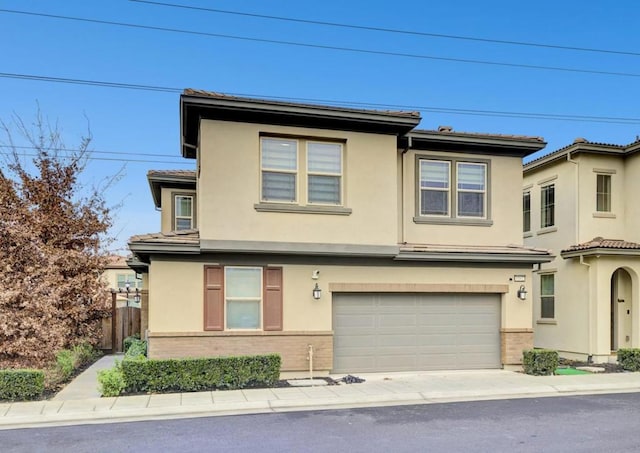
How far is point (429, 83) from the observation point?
2400 cm

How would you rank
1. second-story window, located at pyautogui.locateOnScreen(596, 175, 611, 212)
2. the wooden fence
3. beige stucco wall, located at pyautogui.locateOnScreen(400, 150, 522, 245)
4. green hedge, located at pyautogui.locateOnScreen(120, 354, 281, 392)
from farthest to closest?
the wooden fence < second-story window, located at pyautogui.locateOnScreen(596, 175, 611, 212) < beige stucco wall, located at pyautogui.locateOnScreen(400, 150, 522, 245) < green hedge, located at pyautogui.locateOnScreen(120, 354, 281, 392)

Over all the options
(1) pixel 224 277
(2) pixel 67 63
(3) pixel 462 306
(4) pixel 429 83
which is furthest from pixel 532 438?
(4) pixel 429 83

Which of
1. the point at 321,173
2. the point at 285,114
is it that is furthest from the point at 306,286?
the point at 285,114

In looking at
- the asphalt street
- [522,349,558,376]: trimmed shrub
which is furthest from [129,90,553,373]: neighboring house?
the asphalt street

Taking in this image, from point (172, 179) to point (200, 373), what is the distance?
30.1 feet

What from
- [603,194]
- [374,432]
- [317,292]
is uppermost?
[603,194]

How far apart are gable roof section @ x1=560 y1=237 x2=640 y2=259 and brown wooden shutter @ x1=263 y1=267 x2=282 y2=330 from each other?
9.48 meters

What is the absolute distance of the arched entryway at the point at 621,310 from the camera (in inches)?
672

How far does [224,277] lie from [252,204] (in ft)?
6.00

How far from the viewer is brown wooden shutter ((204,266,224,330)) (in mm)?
12375

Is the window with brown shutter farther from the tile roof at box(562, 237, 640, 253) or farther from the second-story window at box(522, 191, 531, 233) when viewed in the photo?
the second-story window at box(522, 191, 531, 233)

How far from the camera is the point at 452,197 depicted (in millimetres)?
14383

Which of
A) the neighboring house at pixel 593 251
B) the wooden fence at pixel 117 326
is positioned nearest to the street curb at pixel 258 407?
the neighboring house at pixel 593 251

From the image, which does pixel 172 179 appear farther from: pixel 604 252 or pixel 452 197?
pixel 604 252
